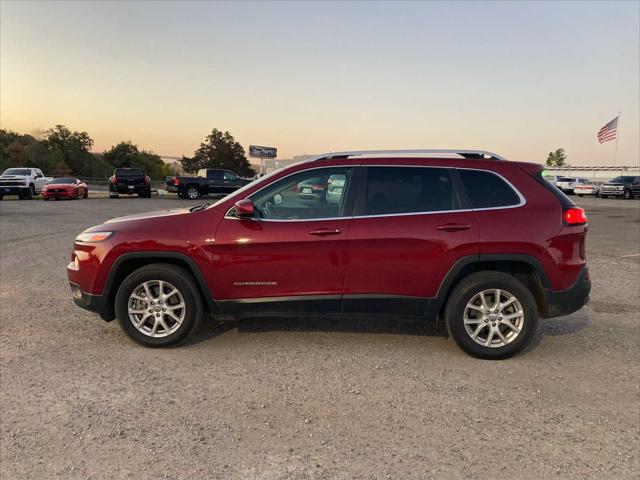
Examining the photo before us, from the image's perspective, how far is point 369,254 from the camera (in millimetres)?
3834

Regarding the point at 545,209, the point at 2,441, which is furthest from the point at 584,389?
the point at 2,441

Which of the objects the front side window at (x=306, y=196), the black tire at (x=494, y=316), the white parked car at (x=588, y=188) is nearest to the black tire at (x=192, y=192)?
the front side window at (x=306, y=196)

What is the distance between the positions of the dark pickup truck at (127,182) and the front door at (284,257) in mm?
25462

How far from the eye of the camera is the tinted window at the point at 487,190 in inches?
155

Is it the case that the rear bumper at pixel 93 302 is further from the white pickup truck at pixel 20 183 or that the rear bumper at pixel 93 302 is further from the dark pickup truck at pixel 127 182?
the white pickup truck at pixel 20 183

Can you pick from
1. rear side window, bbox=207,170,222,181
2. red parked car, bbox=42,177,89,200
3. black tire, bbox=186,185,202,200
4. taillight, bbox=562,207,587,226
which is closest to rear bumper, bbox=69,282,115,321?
taillight, bbox=562,207,587,226

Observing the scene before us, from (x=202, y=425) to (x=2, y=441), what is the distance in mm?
1167

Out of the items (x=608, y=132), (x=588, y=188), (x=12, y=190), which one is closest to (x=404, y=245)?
(x=12, y=190)

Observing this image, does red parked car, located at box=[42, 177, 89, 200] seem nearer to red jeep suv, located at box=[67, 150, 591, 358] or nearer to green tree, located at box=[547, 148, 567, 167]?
red jeep suv, located at box=[67, 150, 591, 358]

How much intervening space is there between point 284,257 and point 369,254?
758 mm

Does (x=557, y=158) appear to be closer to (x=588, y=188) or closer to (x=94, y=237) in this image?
(x=588, y=188)

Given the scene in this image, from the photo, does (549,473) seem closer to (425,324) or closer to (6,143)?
(425,324)

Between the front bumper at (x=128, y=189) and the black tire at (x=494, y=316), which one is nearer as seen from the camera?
the black tire at (x=494, y=316)

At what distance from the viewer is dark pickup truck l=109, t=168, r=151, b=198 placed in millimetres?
26453
